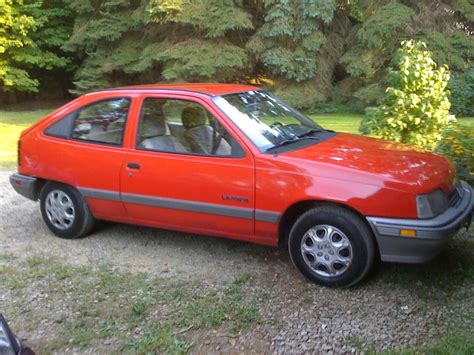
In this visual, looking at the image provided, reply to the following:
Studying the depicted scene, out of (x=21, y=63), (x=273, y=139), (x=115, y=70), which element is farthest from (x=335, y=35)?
(x=273, y=139)

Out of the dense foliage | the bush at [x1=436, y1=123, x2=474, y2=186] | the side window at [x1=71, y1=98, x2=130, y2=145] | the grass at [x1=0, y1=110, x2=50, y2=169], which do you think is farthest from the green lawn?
the side window at [x1=71, y1=98, x2=130, y2=145]

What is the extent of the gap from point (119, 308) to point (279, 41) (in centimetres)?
1739

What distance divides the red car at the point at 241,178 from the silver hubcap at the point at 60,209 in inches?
0.5

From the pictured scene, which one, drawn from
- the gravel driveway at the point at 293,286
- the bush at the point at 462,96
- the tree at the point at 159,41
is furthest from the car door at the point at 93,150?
the bush at the point at 462,96

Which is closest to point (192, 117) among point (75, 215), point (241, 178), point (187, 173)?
point (187, 173)

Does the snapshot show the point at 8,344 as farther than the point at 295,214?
No

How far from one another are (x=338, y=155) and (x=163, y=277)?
186cm

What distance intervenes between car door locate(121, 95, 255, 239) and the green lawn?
5912 millimetres

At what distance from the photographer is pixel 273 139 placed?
184 inches

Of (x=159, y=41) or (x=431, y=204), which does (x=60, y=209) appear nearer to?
(x=431, y=204)

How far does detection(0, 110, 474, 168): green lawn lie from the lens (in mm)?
11411

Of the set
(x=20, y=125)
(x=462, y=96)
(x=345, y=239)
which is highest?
(x=345, y=239)

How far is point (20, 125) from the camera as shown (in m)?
18.6

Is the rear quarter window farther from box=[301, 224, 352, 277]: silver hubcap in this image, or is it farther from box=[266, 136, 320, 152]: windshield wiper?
box=[301, 224, 352, 277]: silver hubcap
